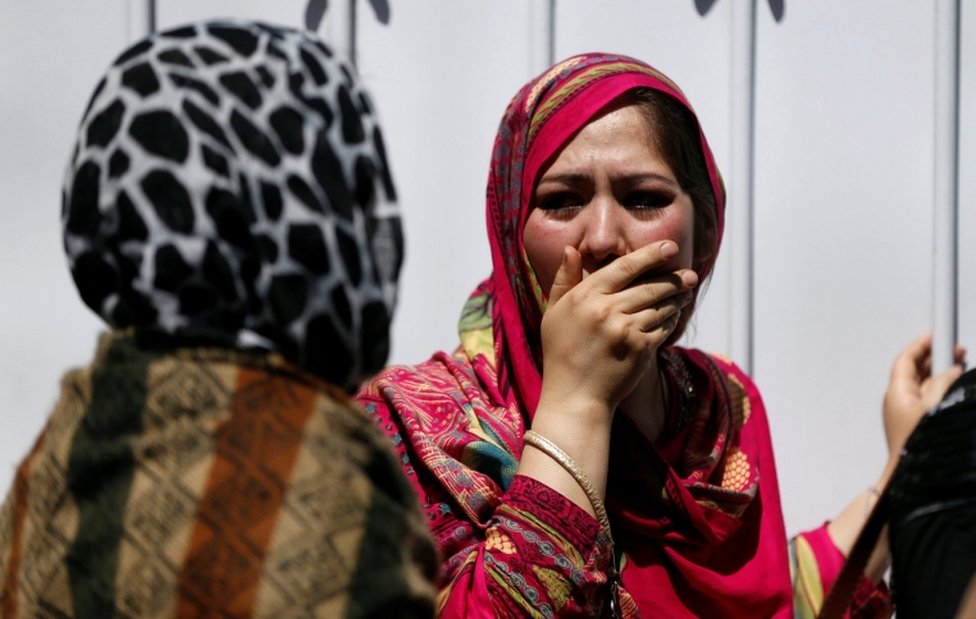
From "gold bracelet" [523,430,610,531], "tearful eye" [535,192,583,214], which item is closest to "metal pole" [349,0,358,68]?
"tearful eye" [535,192,583,214]

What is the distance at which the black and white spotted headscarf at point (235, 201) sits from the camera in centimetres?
88

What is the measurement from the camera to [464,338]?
1.74m

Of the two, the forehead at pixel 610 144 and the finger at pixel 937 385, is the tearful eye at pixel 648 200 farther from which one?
the finger at pixel 937 385

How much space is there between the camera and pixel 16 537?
3.04 ft

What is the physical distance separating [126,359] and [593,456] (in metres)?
0.75

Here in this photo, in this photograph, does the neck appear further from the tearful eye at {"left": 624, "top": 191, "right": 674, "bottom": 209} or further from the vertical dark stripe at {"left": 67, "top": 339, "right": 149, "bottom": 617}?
the vertical dark stripe at {"left": 67, "top": 339, "right": 149, "bottom": 617}

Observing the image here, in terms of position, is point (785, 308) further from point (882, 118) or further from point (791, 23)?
point (791, 23)

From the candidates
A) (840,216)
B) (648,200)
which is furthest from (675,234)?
(840,216)

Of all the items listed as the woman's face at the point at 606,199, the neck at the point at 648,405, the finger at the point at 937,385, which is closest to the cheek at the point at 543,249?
the woman's face at the point at 606,199

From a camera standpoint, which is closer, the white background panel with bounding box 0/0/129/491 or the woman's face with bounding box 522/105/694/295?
the woman's face with bounding box 522/105/694/295

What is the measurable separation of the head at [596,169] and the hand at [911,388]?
1.83 feet

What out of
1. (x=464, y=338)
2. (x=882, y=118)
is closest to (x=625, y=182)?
(x=464, y=338)

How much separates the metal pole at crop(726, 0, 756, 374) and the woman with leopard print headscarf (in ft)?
4.27

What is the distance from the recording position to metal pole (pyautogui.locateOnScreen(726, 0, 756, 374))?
2105 mm
